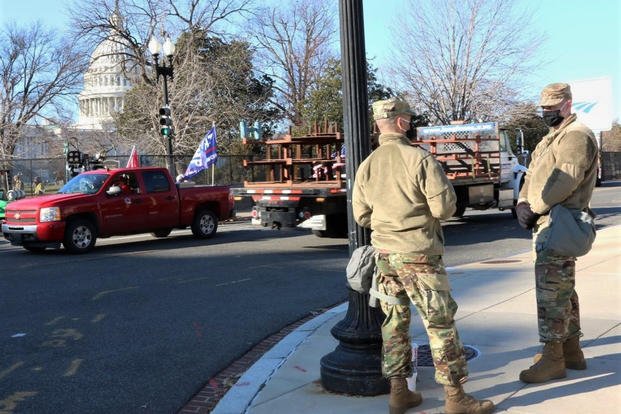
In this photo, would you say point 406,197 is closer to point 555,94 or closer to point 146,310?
point 555,94

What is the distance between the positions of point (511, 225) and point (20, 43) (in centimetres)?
3773

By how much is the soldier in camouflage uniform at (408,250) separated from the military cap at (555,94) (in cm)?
110

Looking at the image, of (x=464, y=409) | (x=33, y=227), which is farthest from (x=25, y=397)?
(x=33, y=227)

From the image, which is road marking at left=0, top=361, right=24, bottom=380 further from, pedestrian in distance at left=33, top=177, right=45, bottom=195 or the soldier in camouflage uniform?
pedestrian in distance at left=33, top=177, right=45, bottom=195

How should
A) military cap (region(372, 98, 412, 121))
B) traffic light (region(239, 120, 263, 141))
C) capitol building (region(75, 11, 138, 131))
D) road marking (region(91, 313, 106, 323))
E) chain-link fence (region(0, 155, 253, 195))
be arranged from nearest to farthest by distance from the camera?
military cap (region(372, 98, 412, 121)), road marking (region(91, 313, 106, 323)), traffic light (region(239, 120, 263, 141)), chain-link fence (region(0, 155, 253, 195)), capitol building (region(75, 11, 138, 131))

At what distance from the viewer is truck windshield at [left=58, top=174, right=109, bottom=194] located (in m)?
13.8

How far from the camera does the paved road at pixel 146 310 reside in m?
5.11

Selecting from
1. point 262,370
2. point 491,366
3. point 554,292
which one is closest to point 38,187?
point 262,370

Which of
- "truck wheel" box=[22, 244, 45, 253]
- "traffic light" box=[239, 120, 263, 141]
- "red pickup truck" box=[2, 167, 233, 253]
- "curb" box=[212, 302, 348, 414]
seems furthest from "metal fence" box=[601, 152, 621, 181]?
"curb" box=[212, 302, 348, 414]

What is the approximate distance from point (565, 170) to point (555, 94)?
1.89 ft

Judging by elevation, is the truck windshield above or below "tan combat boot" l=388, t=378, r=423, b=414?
above

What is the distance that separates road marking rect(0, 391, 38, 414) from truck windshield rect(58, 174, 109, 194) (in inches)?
360

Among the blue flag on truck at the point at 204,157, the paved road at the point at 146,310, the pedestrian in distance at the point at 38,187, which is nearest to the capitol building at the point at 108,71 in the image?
the pedestrian in distance at the point at 38,187

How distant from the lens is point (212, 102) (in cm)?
3475
